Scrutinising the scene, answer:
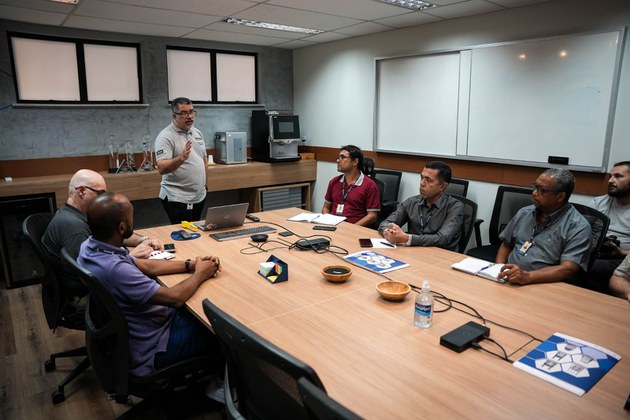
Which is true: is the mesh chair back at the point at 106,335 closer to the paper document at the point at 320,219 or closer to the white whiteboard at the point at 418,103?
the paper document at the point at 320,219

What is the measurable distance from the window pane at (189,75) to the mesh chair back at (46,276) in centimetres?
320

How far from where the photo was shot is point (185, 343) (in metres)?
1.88

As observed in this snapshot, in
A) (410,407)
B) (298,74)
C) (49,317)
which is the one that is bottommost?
(49,317)

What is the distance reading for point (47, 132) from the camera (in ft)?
14.9

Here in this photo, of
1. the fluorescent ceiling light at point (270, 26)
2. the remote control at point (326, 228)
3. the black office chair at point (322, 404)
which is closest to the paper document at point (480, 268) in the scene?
the remote control at point (326, 228)

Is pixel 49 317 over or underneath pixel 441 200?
underneath

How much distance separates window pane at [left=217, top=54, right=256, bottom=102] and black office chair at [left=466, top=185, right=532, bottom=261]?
369cm

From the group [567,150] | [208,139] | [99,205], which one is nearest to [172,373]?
[99,205]

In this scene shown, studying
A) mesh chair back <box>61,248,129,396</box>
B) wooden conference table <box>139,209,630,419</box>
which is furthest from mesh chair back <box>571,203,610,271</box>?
mesh chair back <box>61,248,129,396</box>

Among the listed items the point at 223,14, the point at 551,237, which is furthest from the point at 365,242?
the point at 223,14

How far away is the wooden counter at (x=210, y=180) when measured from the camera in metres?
4.05

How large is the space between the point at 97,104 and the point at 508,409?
16.3ft

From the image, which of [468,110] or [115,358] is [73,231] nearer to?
[115,358]

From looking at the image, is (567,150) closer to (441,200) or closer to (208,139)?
(441,200)
